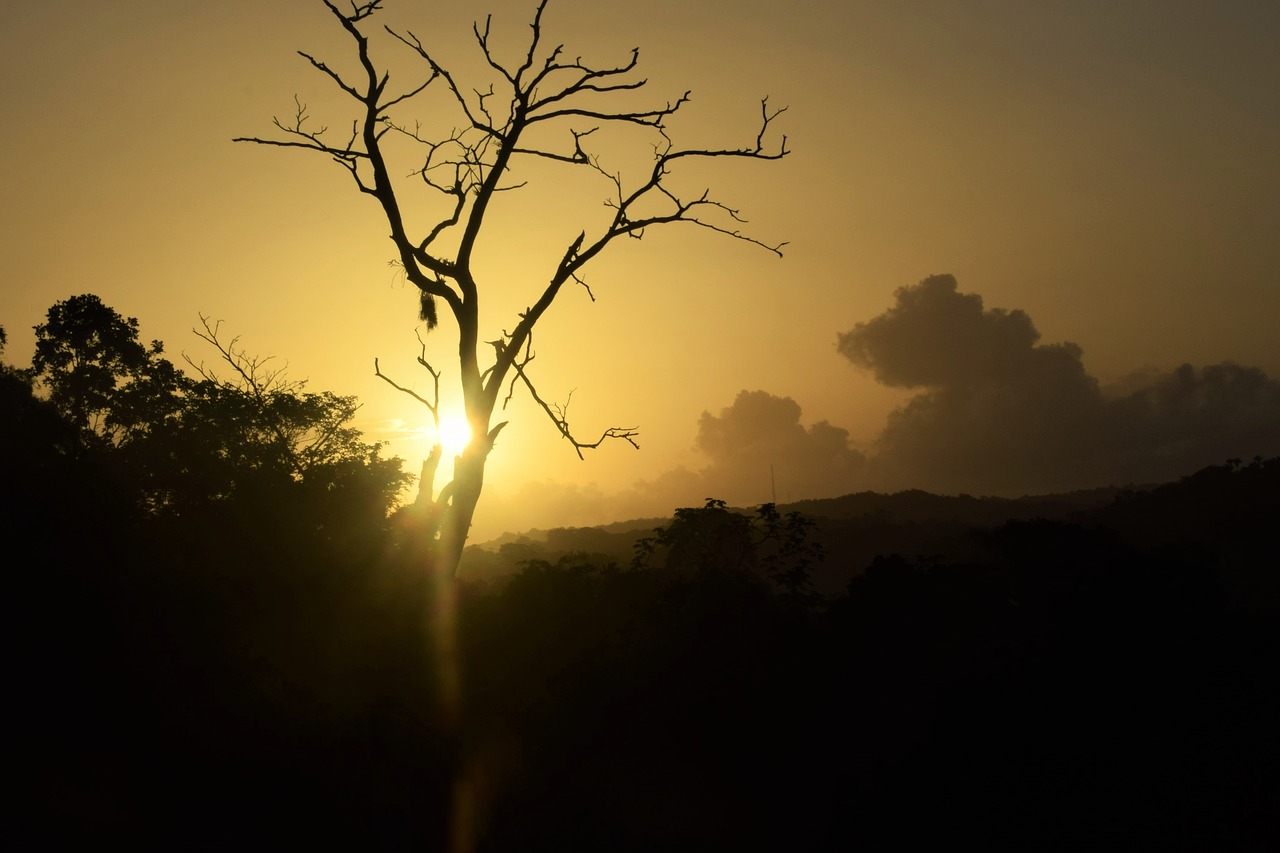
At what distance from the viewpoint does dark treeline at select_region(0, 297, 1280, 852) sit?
695 centimetres

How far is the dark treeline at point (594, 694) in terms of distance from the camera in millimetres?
6949

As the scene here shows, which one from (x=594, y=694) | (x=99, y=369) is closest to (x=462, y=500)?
(x=594, y=694)

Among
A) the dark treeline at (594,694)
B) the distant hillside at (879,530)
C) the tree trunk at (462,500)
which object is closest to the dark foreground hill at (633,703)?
the dark treeline at (594,694)

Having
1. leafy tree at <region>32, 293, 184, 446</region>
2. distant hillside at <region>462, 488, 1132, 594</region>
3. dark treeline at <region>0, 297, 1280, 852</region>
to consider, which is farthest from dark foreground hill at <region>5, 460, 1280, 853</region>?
distant hillside at <region>462, 488, 1132, 594</region>

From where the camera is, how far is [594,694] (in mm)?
9719

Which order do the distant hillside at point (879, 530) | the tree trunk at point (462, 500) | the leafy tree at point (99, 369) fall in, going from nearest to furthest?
the tree trunk at point (462, 500), the leafy tree at point (99, 369), the distant hillside at point (879, 530)

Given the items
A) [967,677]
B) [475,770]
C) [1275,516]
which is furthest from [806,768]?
[1275,516]

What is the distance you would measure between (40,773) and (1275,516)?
228ft

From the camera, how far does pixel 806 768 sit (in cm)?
921

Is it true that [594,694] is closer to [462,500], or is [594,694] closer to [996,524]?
[462,500]

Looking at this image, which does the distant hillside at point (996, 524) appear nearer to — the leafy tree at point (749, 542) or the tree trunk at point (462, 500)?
the leafy tree at point (749, 542)

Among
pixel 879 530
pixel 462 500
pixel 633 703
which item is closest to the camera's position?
pixel 462 500

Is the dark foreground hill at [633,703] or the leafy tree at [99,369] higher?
the leafy tree at [99,369]

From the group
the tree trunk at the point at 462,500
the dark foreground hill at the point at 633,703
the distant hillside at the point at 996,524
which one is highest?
the distant hillside at the point at 996,524
